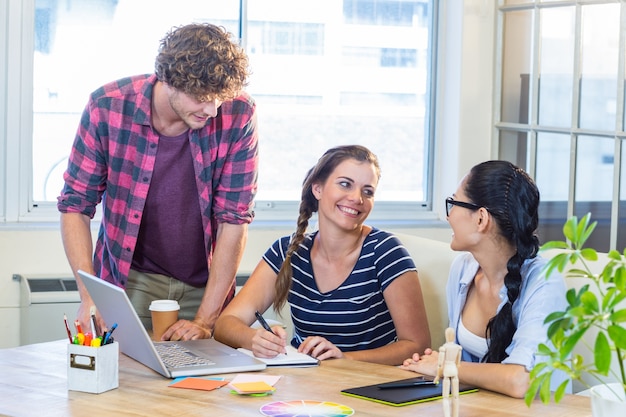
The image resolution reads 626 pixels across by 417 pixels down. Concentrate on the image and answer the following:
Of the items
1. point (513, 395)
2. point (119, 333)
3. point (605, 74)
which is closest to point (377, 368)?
point (513, 395)

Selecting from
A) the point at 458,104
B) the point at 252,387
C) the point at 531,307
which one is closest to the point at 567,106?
the point at 458,104

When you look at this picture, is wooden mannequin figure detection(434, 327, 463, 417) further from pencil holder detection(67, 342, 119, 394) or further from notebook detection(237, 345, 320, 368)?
pencil holder detection(67, 342, 119, 394)

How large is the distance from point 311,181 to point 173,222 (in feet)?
1.44

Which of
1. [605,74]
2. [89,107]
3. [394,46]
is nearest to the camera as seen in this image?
[89,107]

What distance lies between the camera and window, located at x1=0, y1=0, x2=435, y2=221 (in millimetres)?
3682

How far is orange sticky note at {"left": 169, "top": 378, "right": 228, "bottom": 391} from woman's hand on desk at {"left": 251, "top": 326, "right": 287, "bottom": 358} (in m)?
0.25

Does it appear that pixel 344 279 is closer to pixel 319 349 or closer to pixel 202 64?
pixel 319 349

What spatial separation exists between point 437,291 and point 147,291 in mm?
870

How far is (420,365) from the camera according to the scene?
2135 millimetres

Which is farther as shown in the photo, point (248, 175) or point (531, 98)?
point (531, 98)

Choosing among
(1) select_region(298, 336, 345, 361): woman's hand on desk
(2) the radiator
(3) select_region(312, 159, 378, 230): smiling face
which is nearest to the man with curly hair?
(3) select_region(312, 159, 378, 230): smiling face

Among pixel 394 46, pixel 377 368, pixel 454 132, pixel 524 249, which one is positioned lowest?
pixel 377 368

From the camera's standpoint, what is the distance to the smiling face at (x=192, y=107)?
8.10 ft

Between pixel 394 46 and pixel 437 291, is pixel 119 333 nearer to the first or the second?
pixel 437 291
